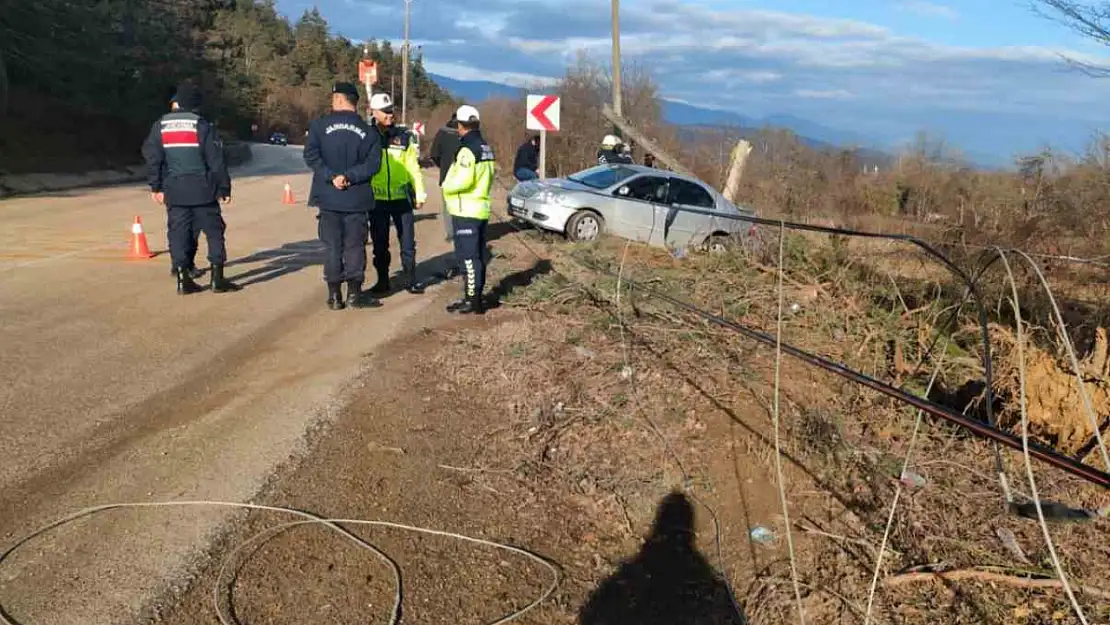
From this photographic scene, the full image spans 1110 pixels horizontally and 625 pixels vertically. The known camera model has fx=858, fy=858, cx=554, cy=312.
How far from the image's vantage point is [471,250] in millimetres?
7746

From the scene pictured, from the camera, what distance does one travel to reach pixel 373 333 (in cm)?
719

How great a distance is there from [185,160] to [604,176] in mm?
7376

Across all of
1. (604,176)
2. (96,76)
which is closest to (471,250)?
(604,176)

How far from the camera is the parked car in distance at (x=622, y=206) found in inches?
526

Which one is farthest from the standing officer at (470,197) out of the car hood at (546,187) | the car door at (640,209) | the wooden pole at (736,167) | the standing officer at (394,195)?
the wooden pole at (736,167)

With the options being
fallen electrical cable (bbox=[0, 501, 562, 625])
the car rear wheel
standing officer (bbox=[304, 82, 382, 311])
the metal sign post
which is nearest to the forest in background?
the metal sign post

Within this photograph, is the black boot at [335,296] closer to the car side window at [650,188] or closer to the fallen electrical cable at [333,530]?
the fallen electrical cable at [333,530]

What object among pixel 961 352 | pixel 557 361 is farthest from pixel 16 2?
pixel 961 352

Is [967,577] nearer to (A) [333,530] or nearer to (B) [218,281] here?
(A) [333,530]

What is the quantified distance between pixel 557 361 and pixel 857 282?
336 cm

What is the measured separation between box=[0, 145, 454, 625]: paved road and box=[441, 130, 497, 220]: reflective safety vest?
1.16m

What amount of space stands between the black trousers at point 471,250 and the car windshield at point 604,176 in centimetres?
619

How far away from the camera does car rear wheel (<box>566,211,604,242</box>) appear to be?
13.3 meters

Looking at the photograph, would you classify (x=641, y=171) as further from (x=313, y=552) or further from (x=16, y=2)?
(x=16, y=2)
